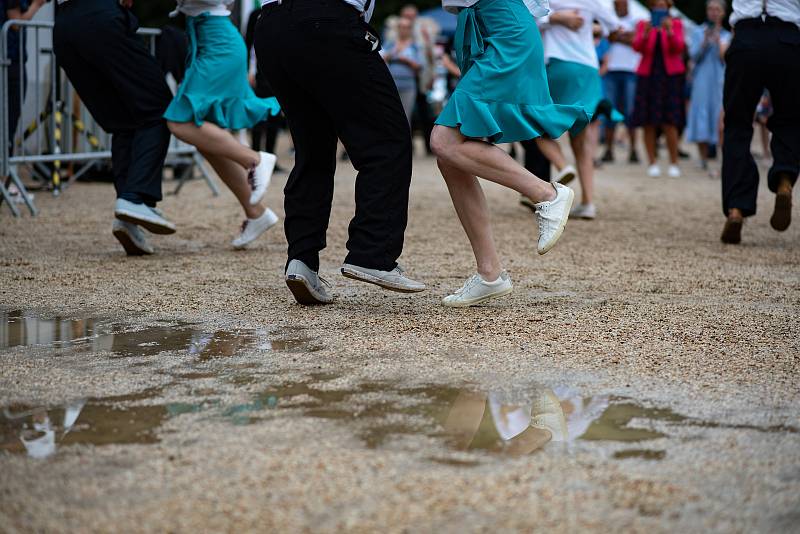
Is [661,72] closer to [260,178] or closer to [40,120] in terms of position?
[40,120]

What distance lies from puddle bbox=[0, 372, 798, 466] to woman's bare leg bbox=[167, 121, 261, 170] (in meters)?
2.75

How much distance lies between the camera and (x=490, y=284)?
178 inches

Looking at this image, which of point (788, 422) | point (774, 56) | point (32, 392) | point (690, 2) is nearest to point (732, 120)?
point (774, 56)

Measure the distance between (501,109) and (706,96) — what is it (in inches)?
353

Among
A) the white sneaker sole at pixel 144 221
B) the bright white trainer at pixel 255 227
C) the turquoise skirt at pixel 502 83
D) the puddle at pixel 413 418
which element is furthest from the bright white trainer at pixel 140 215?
the puddle at pixel 413 418

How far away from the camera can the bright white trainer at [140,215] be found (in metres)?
5.61

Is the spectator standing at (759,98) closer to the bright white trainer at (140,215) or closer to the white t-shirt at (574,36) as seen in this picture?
the white t-shirt at (574,36)

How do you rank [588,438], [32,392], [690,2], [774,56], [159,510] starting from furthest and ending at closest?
[690,2] < [774,56] < [32,392] < [588,438] < [159,510]

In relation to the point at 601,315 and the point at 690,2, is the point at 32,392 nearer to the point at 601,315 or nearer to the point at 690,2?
the point at 601,315

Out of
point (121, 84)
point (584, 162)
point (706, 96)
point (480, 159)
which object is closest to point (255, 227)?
point (121, 84)

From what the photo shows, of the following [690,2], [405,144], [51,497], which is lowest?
[690,2]

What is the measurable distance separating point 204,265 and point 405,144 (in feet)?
5.62

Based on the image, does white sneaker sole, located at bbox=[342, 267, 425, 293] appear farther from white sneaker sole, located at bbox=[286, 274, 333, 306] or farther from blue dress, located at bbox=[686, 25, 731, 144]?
blue dress, located at bbox=[686, 25, 731, 144]

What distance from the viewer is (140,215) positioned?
5.62m
